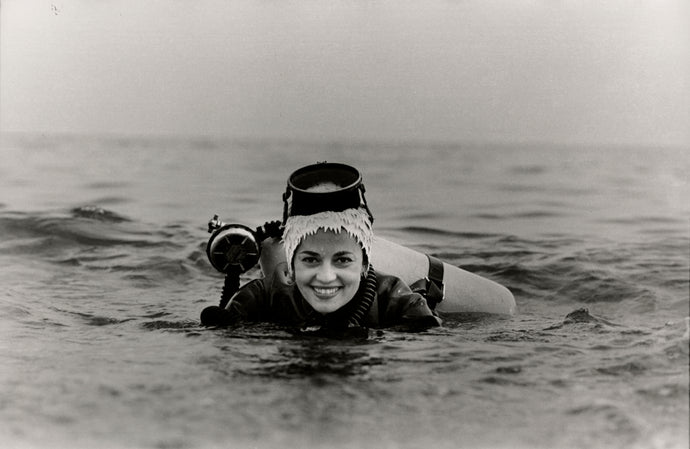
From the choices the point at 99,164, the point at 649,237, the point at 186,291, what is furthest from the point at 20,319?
the point at 99,164

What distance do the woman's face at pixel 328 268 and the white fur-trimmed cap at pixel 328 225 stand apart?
0.10ft

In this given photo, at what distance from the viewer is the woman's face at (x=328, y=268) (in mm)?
4473

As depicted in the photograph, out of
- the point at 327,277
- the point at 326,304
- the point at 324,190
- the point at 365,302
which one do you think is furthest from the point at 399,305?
the point at 324,190

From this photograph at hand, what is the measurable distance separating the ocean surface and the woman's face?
0.31 meters

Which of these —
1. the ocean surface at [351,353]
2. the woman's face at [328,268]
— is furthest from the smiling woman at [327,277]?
the ocean surface at [351,353]

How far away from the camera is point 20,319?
5.31 m

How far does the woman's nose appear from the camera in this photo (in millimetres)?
4424

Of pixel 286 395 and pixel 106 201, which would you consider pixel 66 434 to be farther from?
pixel 106 201

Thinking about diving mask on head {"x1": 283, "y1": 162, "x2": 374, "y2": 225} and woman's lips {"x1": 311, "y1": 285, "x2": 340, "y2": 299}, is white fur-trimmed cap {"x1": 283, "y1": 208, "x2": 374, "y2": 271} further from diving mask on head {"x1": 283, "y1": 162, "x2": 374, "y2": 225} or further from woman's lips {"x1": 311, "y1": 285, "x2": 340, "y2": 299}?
woman's lips {"x1": 311, "y1": 285, "x2": 340, "y2": 299}

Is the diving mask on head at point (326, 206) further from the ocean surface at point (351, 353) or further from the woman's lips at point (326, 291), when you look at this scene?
the ocean surface at point (351, 353)

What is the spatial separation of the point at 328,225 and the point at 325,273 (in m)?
0.27

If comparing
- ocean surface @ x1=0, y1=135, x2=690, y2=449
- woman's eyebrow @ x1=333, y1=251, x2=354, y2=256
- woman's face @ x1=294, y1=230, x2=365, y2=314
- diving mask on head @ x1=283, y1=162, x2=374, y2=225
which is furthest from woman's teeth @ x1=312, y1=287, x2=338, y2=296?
diving mask on head @ x1=283, y1=162, x2=374, y2=225

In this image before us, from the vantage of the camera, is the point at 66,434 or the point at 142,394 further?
the point at 142,394

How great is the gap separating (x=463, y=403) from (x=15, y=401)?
6.58 ft
